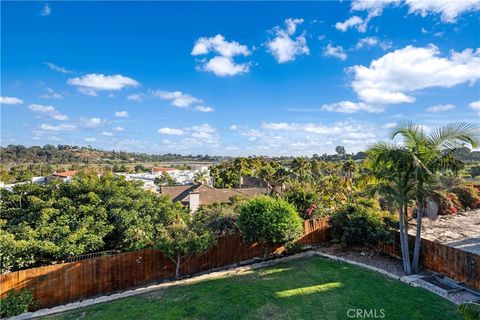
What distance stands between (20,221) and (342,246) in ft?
41.4

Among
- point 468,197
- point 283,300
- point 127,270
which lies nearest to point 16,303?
point 127,270

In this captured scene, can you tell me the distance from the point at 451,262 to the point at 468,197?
16.1 m

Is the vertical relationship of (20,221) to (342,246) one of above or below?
above

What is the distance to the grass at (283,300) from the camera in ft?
22.5

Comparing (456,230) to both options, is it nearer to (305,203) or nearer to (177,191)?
(305,203)

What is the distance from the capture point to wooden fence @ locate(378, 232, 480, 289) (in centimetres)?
836

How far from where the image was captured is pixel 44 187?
433 inches

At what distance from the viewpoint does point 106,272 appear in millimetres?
8898

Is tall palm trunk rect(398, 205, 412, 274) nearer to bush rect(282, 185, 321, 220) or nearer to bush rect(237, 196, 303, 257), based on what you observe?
bush rect(237, 196, 303, 257)

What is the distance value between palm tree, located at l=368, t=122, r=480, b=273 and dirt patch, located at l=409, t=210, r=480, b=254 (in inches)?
175

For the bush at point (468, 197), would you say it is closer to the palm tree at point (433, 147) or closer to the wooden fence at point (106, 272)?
the palm tree at point (433, 147)

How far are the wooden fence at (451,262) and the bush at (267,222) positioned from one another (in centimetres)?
463

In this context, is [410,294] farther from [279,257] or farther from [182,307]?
[182,307]

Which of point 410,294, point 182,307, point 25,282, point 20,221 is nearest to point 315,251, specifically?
point 410,294
